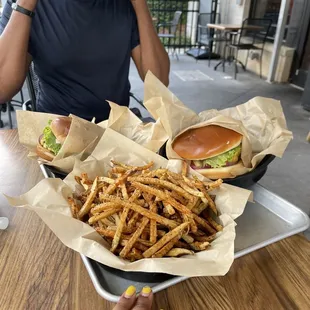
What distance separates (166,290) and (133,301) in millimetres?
132

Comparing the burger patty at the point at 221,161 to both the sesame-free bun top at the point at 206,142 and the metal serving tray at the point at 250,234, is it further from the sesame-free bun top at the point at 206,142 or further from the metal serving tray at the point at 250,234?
the metal serving tray at the point at 250,234

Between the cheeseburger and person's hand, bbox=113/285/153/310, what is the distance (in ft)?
1.85

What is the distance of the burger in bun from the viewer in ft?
3.87

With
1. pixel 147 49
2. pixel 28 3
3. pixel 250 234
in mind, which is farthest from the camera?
pixel 147 49

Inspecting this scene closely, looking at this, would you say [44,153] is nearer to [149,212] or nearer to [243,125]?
[149,212]

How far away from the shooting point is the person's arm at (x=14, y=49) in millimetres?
1531

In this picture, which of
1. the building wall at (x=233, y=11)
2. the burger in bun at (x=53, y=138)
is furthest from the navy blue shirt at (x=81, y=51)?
the building wall at (x=233, y=11)

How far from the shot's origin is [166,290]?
2.45ft

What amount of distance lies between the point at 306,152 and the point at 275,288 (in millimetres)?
3143

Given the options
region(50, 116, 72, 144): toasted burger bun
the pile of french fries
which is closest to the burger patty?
the pile of french fries

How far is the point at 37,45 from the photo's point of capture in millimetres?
1680

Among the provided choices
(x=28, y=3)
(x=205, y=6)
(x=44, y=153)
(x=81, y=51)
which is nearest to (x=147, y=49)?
(x=81, y=51)

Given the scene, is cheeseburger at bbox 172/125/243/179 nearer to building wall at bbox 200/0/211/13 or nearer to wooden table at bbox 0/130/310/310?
wooden table at bbox 0/130/310/310

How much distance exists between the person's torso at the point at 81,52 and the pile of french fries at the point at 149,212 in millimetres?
1004
